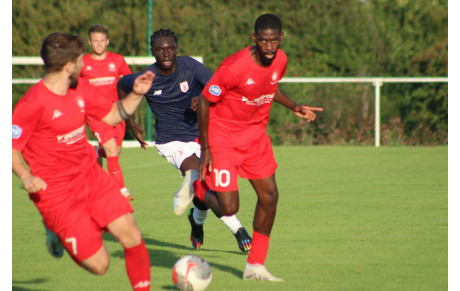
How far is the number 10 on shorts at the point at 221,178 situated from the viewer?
6.76 meters

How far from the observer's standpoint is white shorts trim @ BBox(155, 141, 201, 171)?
27.0 ft

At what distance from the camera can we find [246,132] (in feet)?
22.6

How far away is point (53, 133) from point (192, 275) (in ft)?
5.38

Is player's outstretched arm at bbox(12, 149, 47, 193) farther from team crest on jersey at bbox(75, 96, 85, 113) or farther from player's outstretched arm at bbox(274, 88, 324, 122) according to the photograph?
player's outstretched arm at bbox(274, 88, 324, 122)

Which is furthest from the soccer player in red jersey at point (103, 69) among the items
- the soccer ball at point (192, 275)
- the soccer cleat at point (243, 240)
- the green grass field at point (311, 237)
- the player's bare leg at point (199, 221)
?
the soccer ball at point (192, 275)

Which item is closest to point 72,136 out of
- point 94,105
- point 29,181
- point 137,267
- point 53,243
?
point 94,105

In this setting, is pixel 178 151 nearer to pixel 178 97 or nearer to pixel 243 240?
pixel 178 97

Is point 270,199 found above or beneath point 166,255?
above

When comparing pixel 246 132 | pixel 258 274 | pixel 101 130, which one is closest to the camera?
pixel 258 274

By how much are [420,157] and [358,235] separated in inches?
385

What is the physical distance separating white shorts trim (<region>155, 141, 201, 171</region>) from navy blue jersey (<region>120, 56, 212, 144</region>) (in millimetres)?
74

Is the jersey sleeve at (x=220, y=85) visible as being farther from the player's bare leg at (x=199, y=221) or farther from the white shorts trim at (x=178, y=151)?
the white shorts trim at (x=178, y=151)

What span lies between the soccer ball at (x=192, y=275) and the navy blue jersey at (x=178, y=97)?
2.44 meters

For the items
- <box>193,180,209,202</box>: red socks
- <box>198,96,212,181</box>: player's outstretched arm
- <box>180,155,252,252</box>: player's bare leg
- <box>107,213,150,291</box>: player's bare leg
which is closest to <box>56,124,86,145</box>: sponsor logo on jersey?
<box>107,213,150,291</box>: player's bare leg
